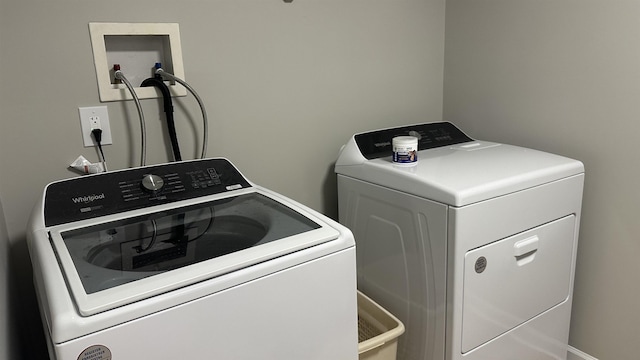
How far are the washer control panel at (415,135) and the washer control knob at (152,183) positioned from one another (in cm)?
70

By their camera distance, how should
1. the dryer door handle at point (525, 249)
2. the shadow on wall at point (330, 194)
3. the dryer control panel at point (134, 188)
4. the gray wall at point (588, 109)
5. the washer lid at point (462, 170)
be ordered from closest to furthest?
the dryer control panel at point (134, 188) → the washer lid at point (462, 170) → the dryer door handle at point (525, 249) → the gray wall at point (588, 109) → the shadow on wall at point (330, 194)

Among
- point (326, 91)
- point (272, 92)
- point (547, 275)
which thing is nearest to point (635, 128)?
point (547, 275)

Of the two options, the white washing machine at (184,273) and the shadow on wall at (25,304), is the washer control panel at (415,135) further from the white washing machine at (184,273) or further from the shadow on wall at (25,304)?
the shadow on wall at (25,304)

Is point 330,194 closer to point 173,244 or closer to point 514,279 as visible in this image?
point 514,279

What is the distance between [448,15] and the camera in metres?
2.01

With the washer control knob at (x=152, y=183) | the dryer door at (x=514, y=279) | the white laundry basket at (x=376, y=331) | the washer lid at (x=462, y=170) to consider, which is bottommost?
the white laundry basket at (x=376, y=331)

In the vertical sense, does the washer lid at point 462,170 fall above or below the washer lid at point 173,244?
above

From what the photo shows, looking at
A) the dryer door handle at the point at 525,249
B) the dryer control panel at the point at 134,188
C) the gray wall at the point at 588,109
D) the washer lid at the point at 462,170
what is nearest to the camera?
the dryer control panel at the point at 134,188

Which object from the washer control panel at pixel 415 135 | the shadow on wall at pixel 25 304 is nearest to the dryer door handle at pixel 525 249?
the washer control panel at pixel 415 135

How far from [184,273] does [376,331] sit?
887 mm

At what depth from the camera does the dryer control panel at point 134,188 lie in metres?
1.15

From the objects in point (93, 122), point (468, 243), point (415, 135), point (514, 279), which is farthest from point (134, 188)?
point (514, 279)

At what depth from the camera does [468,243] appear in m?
1.26

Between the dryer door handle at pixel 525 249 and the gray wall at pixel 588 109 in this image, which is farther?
the gray wall at pixel 588 109
